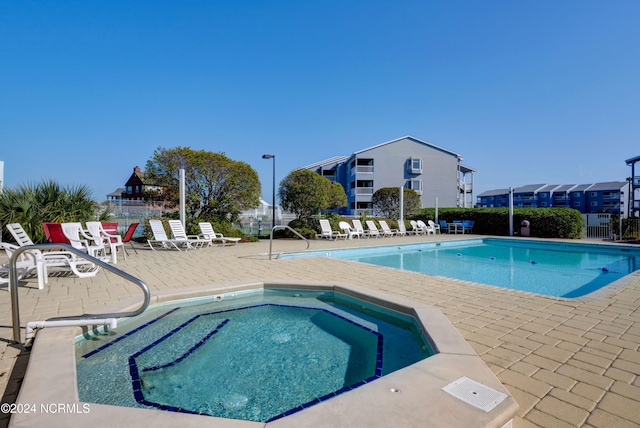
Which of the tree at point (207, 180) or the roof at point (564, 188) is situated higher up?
the roof at point (564, 188)

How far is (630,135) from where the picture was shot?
2170 centimetres

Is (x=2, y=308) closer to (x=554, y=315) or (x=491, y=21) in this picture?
(x=554, y=315)

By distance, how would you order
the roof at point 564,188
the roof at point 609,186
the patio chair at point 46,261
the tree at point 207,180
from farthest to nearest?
the roof at point 564,188 < the roof at point 609,186 < the tree at point 207,180 < the patio chair at point 46,261

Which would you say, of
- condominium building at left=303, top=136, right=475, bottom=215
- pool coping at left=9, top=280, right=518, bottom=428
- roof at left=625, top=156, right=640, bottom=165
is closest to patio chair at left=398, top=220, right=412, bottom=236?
roof at left=625, top=156, right=640, bottom=165

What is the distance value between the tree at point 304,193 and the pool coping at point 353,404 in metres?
14.0

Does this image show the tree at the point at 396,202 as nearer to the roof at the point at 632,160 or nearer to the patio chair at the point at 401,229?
the patio chair at the point at 401,229

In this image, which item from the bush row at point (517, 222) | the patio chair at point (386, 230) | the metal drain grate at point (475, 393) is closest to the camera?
the metal drain grate at point (475, 393)

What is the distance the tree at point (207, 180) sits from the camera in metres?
13.3

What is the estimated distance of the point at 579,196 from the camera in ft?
187

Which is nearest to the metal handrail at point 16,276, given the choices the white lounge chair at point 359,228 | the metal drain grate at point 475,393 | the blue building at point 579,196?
the metal drain grate at point 475,393

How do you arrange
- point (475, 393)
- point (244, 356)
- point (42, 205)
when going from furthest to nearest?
point (42, 205), point (244, 356), point (475, 393)

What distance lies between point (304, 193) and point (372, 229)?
3.92m

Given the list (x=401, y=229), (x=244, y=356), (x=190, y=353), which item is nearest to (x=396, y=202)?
(x=401, y=229)

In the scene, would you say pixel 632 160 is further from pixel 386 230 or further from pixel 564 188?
pixel 564 188
